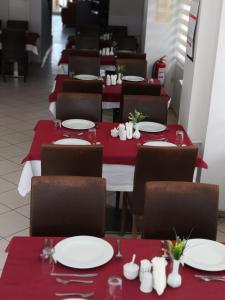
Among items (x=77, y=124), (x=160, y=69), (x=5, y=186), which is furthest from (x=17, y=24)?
(x=77, y=124)

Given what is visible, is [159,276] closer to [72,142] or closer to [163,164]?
[163,164]

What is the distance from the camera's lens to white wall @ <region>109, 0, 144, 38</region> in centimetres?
1130

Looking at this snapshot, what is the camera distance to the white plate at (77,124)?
4.25 m

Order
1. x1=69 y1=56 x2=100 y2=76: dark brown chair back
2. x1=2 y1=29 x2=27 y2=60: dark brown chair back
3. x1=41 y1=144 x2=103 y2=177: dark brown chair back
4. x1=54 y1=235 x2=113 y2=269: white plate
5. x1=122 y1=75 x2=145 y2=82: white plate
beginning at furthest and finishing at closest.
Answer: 1. x1=2 y1=29 x2=27 y2=60: dark brown chair back
2. x1=69 y1=56 x2=100 y2=76: dark brown chair back
3. x1=122 y1=75 x2=145 y2=82: white plate
4. x1=41 y1=144 x2=103 y2=177: dark brown chair back
5. x1=54 y1=235 x2=113 y2=269: white plate

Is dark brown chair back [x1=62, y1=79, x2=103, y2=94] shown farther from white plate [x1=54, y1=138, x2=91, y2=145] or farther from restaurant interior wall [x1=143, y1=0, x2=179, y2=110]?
restaurant interior wall [x1=143, y1=0, x2=179, y2=110]

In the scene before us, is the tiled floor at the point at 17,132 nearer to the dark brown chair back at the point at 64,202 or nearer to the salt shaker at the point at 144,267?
the dark brown chair back at the point at 64,202

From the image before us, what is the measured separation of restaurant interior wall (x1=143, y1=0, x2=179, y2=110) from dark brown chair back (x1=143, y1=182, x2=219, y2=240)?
5.81 metres

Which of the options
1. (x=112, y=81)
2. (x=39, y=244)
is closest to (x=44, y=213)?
(x=39, y=244)

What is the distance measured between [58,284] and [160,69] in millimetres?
6399

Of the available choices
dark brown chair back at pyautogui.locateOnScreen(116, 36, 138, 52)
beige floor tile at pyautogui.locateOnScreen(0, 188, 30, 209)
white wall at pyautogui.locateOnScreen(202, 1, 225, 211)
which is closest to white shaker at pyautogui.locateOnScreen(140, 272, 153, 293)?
white wall at pyautogui.locateOnScreen(202, 1, 225, 211)

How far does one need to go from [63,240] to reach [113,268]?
1.04 ft

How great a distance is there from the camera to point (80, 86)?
5.37 m

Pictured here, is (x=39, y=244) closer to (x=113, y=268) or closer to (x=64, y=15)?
(x=113, y=268)

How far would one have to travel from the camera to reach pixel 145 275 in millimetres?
2104
